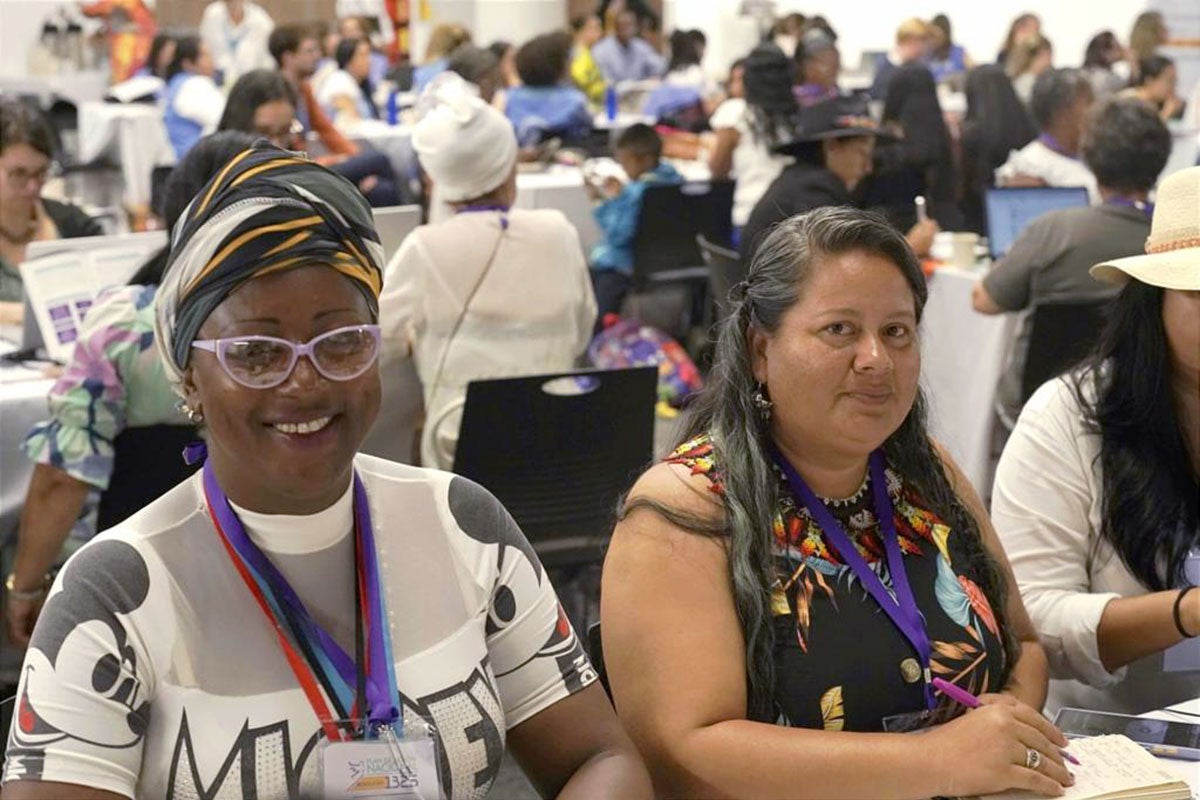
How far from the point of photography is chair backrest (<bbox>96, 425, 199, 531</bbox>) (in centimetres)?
299

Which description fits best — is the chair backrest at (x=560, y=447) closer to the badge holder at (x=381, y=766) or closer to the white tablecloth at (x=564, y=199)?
the badge holder at (x=381, y=766)

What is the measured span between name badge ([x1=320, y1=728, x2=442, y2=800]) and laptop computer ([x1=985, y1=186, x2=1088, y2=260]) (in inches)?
169

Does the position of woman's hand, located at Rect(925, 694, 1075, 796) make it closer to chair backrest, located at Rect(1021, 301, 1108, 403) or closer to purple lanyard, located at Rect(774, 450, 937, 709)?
purple lanyard, located at Rect(774, 450, 937, 709)

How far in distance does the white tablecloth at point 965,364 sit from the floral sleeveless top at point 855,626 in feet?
8.84

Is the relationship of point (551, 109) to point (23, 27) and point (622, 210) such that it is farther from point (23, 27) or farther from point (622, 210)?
point (23, 27)

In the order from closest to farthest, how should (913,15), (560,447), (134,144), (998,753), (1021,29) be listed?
(998,753) → (560,447) → (134,144) → (1021,29) → (913,15)

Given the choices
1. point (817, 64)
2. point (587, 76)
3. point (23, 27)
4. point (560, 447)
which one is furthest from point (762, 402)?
point (23, 27)

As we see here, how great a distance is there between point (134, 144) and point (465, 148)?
5424 millimetres

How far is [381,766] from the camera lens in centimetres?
150

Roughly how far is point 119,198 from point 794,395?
7.47m

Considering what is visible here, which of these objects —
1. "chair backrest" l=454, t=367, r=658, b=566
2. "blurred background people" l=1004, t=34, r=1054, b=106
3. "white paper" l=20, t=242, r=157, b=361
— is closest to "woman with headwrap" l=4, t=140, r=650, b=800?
"chair backrest" l=454, t=367, r=658, b=566

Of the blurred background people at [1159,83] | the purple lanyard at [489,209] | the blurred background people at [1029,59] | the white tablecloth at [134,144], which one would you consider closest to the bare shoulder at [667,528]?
the purple lanyard at [489,209]

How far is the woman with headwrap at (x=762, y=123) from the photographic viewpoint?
6.77 m

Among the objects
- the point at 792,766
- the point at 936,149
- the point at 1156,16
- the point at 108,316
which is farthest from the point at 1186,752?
the point at 1156,16
